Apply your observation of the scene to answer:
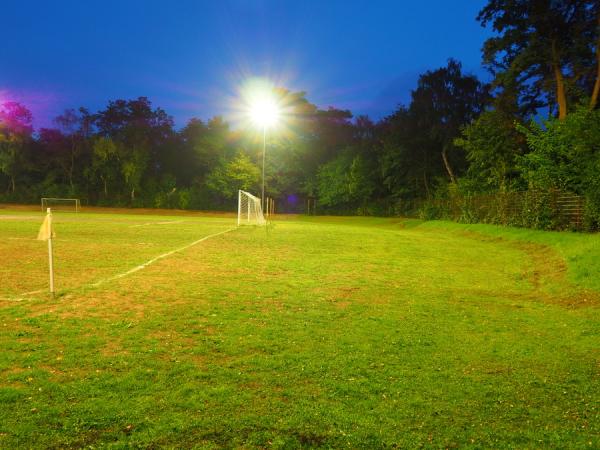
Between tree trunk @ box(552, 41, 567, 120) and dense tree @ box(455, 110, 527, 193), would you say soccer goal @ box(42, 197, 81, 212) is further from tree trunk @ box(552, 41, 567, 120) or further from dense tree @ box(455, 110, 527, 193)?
tree trunk @ box(552, 41, 567, 120)

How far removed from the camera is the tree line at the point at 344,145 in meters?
34.0

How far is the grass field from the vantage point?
146 inches

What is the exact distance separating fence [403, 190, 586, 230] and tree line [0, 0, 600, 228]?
3.58 metres

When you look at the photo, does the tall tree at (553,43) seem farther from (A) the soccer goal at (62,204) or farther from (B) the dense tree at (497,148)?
(A) the soccer goal at (62,204)

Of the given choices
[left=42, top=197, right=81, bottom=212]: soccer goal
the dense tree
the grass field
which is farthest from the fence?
[left=42, top=197, right=81, bottom=212]: soccer goal

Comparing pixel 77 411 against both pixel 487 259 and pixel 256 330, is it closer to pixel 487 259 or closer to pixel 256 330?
pixel 256 330

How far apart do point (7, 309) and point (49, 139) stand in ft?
240

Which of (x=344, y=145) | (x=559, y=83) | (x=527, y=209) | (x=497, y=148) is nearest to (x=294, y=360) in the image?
(x=527, y=209)

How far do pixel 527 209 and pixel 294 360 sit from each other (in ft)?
74.6

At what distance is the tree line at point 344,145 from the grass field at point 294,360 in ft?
84.1

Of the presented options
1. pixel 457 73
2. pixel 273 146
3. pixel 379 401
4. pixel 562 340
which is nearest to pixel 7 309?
pixel 379 401

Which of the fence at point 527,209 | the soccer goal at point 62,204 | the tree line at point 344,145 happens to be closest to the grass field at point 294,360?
the fence at point 527,209

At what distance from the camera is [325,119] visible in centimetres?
6969

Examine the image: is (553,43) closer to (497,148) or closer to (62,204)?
(497,148)
